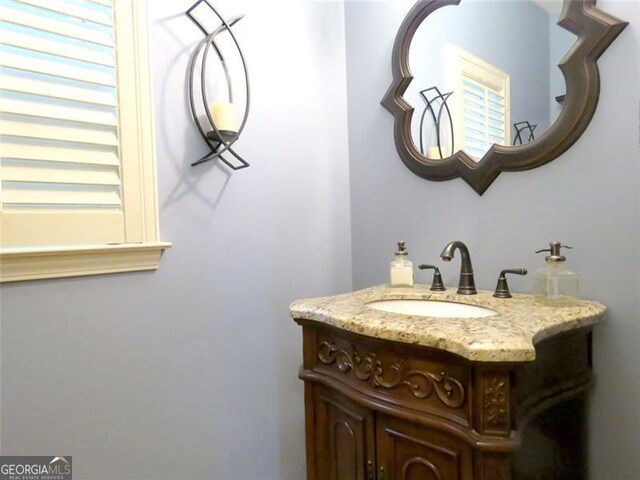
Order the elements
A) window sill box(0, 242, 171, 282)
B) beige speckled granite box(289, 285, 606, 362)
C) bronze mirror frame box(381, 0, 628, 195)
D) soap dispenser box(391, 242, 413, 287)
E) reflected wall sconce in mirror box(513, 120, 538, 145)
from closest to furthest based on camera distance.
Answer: beige speckled granite box(289, 285, 606, 362) < window sill box(0, 242, 171, 282) < bronze mirror frame box(381, 0, 628, 195) < reflected wall sconce in mirror box(513, 120, 538, 145) < soap dispenser box(391, 242, 413, 287)

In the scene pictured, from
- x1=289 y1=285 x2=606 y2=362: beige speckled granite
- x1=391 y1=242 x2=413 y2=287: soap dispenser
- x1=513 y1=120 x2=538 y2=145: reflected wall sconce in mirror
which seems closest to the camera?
x1=289 y1=285 x2=606 y2=362: beige speckled granite

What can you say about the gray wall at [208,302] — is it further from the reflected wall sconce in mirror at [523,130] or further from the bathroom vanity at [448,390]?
the reflected wall sconce in mirror at [523,130]

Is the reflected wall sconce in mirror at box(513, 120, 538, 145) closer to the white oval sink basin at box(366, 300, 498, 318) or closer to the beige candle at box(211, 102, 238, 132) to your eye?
the white oval sink basin at box(366, 300, 498, 318)

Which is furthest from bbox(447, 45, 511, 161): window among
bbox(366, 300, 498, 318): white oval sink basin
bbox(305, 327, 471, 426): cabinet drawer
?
bbox(305, 327, 471, 426): cabinet drawer

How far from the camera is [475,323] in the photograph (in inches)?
33.3

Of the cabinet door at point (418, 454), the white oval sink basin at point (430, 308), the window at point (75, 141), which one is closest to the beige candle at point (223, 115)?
the window at point (75, 141)

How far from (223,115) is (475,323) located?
3.09 ft

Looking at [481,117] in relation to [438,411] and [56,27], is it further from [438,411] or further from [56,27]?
[56,27]

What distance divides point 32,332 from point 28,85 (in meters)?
0.61

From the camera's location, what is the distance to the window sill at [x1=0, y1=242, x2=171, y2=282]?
911mm

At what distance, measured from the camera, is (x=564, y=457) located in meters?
0.99

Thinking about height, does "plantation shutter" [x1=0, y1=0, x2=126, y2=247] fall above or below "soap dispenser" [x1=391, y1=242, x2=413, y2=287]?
above

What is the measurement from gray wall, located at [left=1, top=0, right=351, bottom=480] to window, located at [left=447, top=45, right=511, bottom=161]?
20.0 inches

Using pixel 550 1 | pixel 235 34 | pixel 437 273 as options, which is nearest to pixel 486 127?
pixel 550 1
